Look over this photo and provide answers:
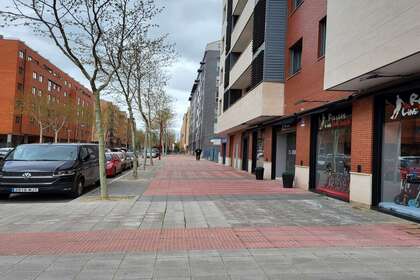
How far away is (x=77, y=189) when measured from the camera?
13.9 meters

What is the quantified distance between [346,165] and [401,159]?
307 cm

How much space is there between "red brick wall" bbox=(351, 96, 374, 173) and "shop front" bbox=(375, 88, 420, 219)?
9.2 inches

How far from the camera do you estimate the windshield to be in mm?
14106

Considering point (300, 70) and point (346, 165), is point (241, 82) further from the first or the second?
point (346, 165)

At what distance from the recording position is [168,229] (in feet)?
27.5

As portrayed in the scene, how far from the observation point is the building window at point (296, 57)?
18.7 meters

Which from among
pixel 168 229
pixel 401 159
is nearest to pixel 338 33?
pixel 401 159

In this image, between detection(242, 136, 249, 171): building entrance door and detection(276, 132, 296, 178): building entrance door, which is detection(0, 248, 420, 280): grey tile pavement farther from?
detection(242, 136, 249, 171): building entrance door

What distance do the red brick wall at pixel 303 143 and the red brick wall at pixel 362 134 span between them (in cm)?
403

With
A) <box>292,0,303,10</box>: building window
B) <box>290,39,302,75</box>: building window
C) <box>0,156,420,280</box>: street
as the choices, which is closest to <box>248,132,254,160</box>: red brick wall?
<box>290,39,302,75</box>: building window

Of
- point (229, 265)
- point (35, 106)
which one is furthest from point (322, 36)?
point (35, 106)

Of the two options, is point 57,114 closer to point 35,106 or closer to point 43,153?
point 35,106

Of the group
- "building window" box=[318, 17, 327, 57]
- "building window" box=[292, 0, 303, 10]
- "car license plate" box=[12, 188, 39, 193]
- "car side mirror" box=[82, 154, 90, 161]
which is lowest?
"car license plate" box=[12, 188, 39, 193]

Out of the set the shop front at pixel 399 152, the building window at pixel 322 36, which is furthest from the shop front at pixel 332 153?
the building window at pixel 322 36
